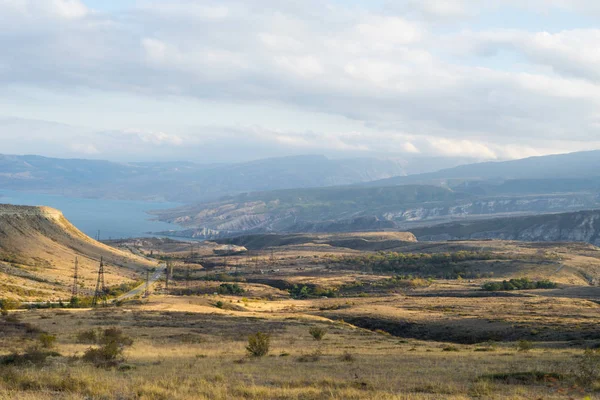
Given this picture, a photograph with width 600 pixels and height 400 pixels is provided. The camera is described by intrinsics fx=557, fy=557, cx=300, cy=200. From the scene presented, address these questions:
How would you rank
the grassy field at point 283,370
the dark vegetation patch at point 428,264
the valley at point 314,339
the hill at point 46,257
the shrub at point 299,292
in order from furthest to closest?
the dark vegetation patch at point 428,264 → the shrub at point 299,292 → the hill at point 46,257 → the valley at point 314,339 → the grassy field at point 283,370

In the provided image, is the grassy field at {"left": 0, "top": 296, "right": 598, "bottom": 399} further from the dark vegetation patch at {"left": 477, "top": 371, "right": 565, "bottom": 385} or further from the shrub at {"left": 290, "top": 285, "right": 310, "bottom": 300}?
the shrub at {"left": 290, "top": 285, "right": 310, "bottom": 300}

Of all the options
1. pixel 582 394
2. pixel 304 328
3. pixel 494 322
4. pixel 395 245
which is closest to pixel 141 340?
pixel 304 328

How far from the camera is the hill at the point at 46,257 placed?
7732cm

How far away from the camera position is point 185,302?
220 ft

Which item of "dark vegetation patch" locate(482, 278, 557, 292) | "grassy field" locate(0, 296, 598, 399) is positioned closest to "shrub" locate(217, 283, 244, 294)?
"dark vegetation patch" locate(482, 278, 557, 292)

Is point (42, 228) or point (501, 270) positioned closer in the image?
point (42, 228)

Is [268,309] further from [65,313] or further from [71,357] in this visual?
[71,357]

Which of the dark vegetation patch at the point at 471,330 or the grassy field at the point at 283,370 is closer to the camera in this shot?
the grassy field at the point at 283,370

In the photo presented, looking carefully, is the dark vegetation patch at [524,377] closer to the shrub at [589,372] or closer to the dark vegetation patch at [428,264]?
the shrub at [589,372]

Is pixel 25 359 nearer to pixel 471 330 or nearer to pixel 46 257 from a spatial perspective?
pixel 471 330

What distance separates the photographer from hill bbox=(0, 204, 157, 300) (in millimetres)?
77325

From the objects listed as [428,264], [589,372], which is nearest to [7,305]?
[589,372]

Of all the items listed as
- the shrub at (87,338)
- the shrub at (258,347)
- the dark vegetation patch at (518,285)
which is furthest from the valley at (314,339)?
the dark vegetation patch at (518,285)

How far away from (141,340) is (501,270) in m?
100
